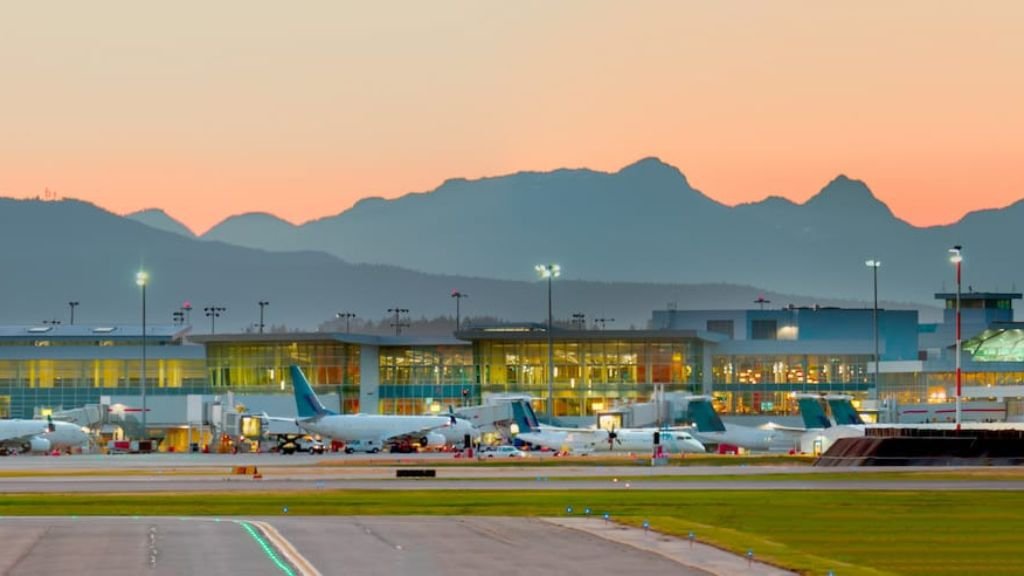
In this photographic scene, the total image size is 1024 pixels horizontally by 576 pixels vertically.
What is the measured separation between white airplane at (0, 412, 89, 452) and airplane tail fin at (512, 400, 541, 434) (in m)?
40.9

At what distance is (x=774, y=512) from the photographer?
6550cm

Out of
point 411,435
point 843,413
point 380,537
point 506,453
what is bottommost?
point 506,453

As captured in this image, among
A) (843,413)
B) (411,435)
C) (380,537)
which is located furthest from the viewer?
(411,435)

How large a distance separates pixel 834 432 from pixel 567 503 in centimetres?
5381

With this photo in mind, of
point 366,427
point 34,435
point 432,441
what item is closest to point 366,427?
point 366,427

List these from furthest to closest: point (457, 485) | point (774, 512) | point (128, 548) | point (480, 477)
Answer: point (480, 477) < point (457, 485) < point (774, 512) < point (128, 548)

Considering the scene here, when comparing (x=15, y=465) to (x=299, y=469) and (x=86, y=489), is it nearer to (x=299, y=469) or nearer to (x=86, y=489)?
(x=299, y=469)

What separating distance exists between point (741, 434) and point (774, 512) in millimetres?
85663

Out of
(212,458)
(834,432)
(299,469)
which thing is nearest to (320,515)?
(299,469)

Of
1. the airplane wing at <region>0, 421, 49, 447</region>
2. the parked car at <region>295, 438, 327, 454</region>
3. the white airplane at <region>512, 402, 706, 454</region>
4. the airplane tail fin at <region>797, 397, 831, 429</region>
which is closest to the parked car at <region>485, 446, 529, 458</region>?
the white airplane at <region>512, 402, 706, 454</region>

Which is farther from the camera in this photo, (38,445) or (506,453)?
(38,445)

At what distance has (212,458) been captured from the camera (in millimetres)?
142750

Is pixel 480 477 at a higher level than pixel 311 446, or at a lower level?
higher

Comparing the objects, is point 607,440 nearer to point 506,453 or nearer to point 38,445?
point 506,453
